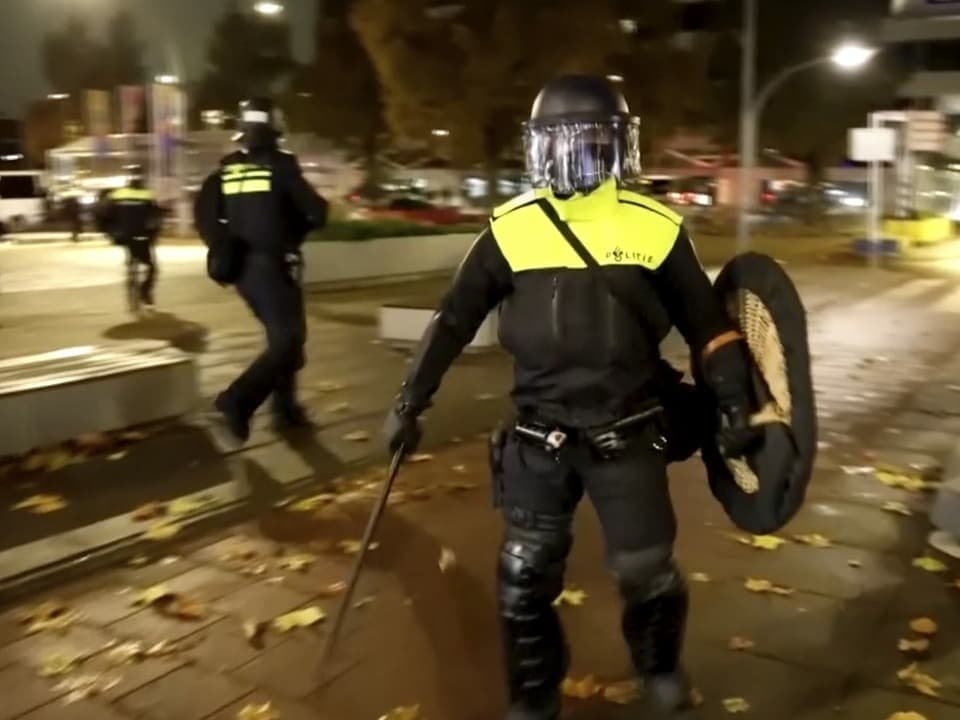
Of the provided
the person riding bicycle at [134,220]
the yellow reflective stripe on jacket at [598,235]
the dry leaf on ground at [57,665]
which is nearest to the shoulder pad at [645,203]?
the yellow reflective stripe on jacket at [598,235]

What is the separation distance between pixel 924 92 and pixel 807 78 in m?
13.5

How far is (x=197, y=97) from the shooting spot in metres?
50.7

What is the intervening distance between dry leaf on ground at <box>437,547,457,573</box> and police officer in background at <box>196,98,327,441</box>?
7.07ft

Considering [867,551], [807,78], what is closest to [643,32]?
[807,78]

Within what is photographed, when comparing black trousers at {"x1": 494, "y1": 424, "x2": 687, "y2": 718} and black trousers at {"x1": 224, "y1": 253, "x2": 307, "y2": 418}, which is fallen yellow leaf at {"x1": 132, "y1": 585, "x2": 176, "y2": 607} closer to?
black trousers at {"x1": 494, "y1": 424, "x2": 687, "y2": 718}

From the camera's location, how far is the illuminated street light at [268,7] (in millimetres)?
40125

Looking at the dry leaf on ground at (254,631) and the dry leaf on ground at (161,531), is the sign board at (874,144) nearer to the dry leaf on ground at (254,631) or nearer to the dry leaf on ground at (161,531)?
the dry leaf on ground at (161,531)

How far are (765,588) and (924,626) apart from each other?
0.65 m

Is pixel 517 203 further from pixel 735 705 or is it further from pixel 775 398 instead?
pixel 735 705

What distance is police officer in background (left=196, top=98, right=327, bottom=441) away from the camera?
7.02m

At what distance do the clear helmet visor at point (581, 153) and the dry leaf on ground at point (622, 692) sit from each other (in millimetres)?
1627

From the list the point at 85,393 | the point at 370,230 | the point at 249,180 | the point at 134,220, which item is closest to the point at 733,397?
the point at 249,180

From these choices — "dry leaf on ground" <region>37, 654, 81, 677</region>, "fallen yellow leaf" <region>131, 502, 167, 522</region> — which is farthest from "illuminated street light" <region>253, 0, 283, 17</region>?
"dry leaf on ground" <region>37, 654, 81, 677</region>

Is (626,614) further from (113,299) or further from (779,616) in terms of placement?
(113,299)
